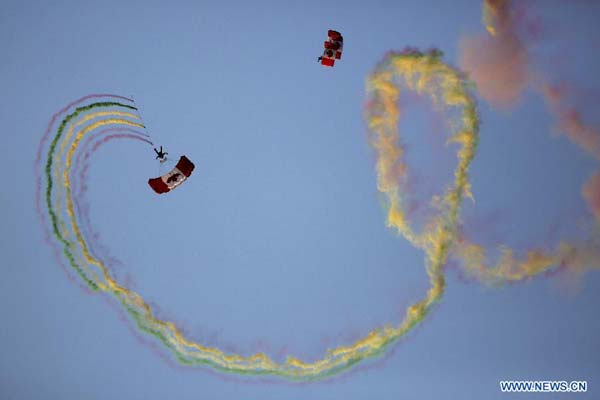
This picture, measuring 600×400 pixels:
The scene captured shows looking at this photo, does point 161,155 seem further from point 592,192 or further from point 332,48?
point 592,192

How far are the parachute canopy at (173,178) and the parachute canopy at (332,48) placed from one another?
146 inches

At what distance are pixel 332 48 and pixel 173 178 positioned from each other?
4.39 metres

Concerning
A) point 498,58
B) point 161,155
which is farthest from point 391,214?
point 161,155

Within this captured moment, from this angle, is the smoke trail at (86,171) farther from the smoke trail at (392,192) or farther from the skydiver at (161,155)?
the skydiver at (161,155)

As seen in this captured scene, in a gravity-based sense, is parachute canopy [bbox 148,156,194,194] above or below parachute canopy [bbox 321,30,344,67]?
below

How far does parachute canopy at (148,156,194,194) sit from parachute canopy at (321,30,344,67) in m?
3.70

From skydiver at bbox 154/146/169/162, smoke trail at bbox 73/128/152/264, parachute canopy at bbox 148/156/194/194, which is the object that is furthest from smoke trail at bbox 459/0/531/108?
smoke trail at bbox 73/128/152/264

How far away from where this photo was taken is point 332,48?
12.1 metres

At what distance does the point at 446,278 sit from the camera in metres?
12.4

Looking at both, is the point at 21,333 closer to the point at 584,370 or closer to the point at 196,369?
the point at 196,369

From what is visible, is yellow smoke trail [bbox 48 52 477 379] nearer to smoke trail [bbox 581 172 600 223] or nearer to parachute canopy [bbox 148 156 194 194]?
parachute canopy [bbox 148 156 194 194]

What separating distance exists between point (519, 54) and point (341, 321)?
701cm

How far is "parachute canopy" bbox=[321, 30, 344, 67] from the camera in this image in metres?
12.1

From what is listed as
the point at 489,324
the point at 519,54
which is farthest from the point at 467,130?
the point at 489,324
